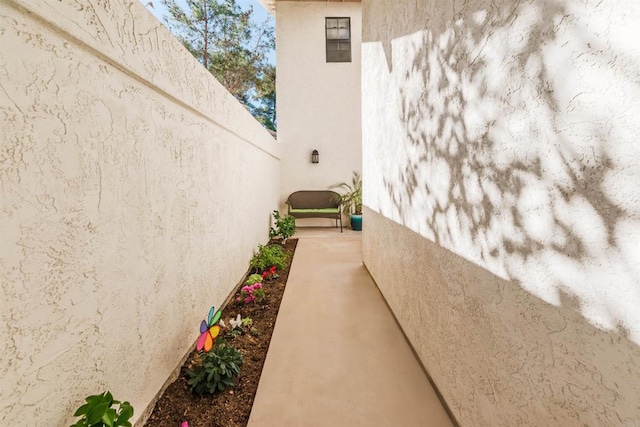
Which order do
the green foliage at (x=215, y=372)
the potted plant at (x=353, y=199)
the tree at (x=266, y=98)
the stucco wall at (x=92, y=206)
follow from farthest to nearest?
the tree at (x=266, y=98) < the potted plant at (x=353, y=199) < the green foliage at (x=215, y=372) < the stucco wall at (x=92, y=206)

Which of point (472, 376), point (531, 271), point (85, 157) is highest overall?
point (85, 157)

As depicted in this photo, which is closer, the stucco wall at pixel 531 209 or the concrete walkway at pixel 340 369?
the stucco wall at pixel 531 209

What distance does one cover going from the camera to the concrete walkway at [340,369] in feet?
4.99

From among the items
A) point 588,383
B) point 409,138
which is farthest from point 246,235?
point 588,383

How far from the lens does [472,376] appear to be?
1.28 meters

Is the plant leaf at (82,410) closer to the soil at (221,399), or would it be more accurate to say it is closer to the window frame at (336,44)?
the soil at (221,399)

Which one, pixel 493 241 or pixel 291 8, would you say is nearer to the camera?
pixel 493 241

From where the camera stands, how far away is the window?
299 inches

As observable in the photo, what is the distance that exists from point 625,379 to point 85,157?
1.59 metres

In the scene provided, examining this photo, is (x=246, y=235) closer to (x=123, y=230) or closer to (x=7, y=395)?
(x=123, y=230)

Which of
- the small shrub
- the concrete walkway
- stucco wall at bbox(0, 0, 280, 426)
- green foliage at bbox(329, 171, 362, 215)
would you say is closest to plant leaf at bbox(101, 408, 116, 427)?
stucco wall at bbox(0, 0, 280, 426)

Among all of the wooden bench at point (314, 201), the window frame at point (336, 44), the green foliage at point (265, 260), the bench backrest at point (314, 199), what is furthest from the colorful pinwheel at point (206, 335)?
the window frame at point (336, 44)

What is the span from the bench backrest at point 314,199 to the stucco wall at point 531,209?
5.54m

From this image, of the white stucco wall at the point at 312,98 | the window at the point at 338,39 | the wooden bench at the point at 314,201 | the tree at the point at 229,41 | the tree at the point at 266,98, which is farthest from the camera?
the tree at the point at 266,98
